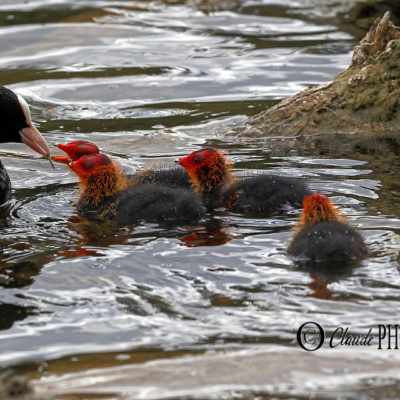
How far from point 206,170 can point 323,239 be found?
1.92 meters

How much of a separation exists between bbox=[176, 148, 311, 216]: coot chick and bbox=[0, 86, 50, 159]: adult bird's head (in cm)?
147

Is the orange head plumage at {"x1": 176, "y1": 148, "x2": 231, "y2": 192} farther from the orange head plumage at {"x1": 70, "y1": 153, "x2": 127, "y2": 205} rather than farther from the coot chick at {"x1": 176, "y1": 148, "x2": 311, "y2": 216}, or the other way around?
the orange head plumage at {"x1": 70, "y1": 153, "x2": 127, "y2": 205}

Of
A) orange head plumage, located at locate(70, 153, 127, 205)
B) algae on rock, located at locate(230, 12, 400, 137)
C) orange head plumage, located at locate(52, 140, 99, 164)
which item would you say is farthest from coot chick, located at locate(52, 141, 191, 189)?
algae on rock, located at locate(230, 12, 400, 137)

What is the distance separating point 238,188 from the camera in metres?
6.83

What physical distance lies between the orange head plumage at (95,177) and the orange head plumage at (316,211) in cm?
191

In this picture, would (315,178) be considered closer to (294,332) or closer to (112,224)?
(112,224)

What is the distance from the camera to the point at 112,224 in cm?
669

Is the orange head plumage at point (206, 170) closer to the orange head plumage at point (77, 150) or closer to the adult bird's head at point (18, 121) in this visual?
the orange head plumage at point (77, 150)

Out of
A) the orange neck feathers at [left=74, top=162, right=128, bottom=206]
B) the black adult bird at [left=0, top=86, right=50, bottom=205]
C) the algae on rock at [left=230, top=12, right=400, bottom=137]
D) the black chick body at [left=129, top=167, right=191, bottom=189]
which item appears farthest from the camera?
the algae on rock at [left=230, top=12, right=400, bottom=137]

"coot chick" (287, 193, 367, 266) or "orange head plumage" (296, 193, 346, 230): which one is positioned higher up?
"orange head plumage" (296, 193, 346, 230)

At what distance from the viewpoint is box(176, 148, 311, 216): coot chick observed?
662cm

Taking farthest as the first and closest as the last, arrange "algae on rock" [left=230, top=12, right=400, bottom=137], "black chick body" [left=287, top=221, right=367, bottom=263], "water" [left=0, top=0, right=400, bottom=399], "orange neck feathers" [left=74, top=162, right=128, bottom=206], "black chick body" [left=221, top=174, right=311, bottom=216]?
"algae on rock" [left=230, top=12, right=400, bottom=137]
"orange neck feathers" [left=74, top=162, right=128, bottom=206]
"black chick body" [left=221, top=174, right=311, bottom=216]
"black chick body" [left=287, top=221, right=367, bottom=263]
"water" [left=0, top=0, right=400, bottom=399]

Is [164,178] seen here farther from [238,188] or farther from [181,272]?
[181,272]

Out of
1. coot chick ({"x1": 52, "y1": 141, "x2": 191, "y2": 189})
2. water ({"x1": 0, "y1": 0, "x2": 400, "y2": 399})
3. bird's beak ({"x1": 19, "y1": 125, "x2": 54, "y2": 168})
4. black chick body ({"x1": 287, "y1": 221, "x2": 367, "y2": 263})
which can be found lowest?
water ({"x1": 0, "y1": 0, "x2": 400, "y2": 399})
